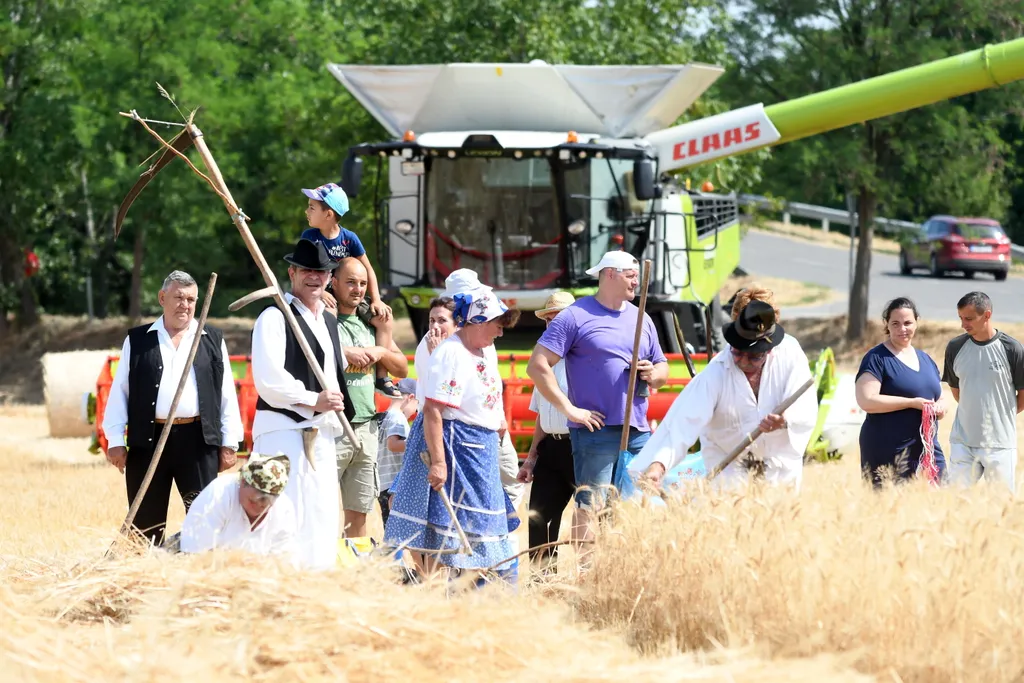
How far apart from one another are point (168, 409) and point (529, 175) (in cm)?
751

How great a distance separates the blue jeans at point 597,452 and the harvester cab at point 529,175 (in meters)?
6.64

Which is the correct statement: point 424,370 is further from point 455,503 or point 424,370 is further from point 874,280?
point 874,280

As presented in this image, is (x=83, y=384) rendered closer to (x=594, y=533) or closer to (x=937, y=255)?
(x=594, y=533)

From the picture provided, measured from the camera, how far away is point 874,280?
33938mm

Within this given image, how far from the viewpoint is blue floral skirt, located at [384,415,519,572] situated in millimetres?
6516

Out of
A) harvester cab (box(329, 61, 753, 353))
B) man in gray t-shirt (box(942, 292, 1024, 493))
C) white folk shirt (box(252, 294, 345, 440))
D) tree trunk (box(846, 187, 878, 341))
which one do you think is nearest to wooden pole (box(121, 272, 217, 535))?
white folk shirt (box(252, 294, 345, 440))

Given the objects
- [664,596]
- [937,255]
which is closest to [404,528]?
[664,596]

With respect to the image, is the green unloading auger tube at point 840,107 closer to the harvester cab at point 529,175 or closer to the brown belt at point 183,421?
the harvester cab at point 529,175

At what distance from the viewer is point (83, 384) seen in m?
16.0

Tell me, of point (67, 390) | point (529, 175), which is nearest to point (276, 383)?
point (529, 175)

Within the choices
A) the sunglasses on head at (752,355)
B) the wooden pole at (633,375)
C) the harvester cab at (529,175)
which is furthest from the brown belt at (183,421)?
the harvester cab at (529,175)

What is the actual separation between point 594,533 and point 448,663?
4.86ft

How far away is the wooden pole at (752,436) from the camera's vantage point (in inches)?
235

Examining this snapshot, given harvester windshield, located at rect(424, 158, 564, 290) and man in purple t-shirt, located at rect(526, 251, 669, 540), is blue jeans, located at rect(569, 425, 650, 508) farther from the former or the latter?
harvester windshield, located at rect(424, 158, 564, 290)
